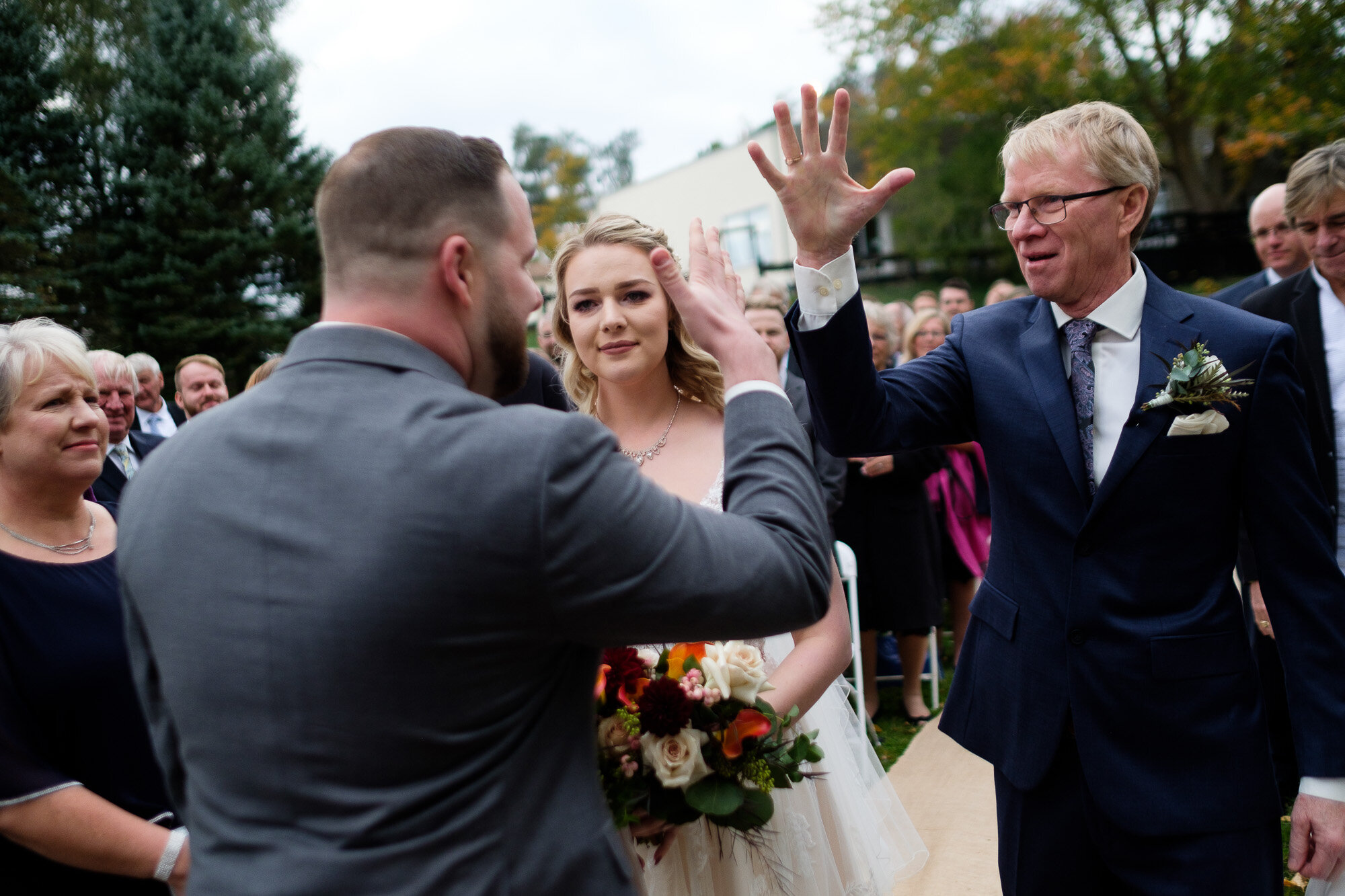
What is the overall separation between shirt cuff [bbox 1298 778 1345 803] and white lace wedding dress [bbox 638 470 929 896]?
3.74 ft

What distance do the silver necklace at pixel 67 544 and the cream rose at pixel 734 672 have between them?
1782mm

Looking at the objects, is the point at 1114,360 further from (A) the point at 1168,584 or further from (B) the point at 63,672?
(B) the point at 63,672

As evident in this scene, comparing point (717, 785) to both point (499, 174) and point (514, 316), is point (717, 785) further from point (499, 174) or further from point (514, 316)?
point (499, 174)

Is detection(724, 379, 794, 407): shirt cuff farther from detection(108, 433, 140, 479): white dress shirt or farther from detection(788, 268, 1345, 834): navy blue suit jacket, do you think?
detection(108, 433, 140, 479): white dress shirt

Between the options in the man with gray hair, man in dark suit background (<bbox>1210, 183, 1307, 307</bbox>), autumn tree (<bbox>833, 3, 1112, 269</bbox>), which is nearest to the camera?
man in dark suit background (<bbox>1210, 183, 1307, 307</bbox>)

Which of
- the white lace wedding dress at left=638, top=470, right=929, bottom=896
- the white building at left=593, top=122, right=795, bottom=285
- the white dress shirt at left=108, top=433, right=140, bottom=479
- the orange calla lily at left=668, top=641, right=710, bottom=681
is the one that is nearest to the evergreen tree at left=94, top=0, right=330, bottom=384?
the white building at left=593, top=122, right=795, bottom=285

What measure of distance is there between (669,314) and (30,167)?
20565 millimetres

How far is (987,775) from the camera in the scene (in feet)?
16.6

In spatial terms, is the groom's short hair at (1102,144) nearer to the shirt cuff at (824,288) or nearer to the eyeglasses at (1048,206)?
the eyeglasses at (1048,206)

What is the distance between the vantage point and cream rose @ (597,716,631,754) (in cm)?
207

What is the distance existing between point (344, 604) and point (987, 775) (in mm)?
4622

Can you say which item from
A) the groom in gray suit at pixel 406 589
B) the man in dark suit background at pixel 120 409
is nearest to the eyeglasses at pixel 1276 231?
the groom in gray suit at pixel 406 589

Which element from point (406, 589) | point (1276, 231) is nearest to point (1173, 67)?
point (1276, 231)

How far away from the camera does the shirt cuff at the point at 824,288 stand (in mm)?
2242
